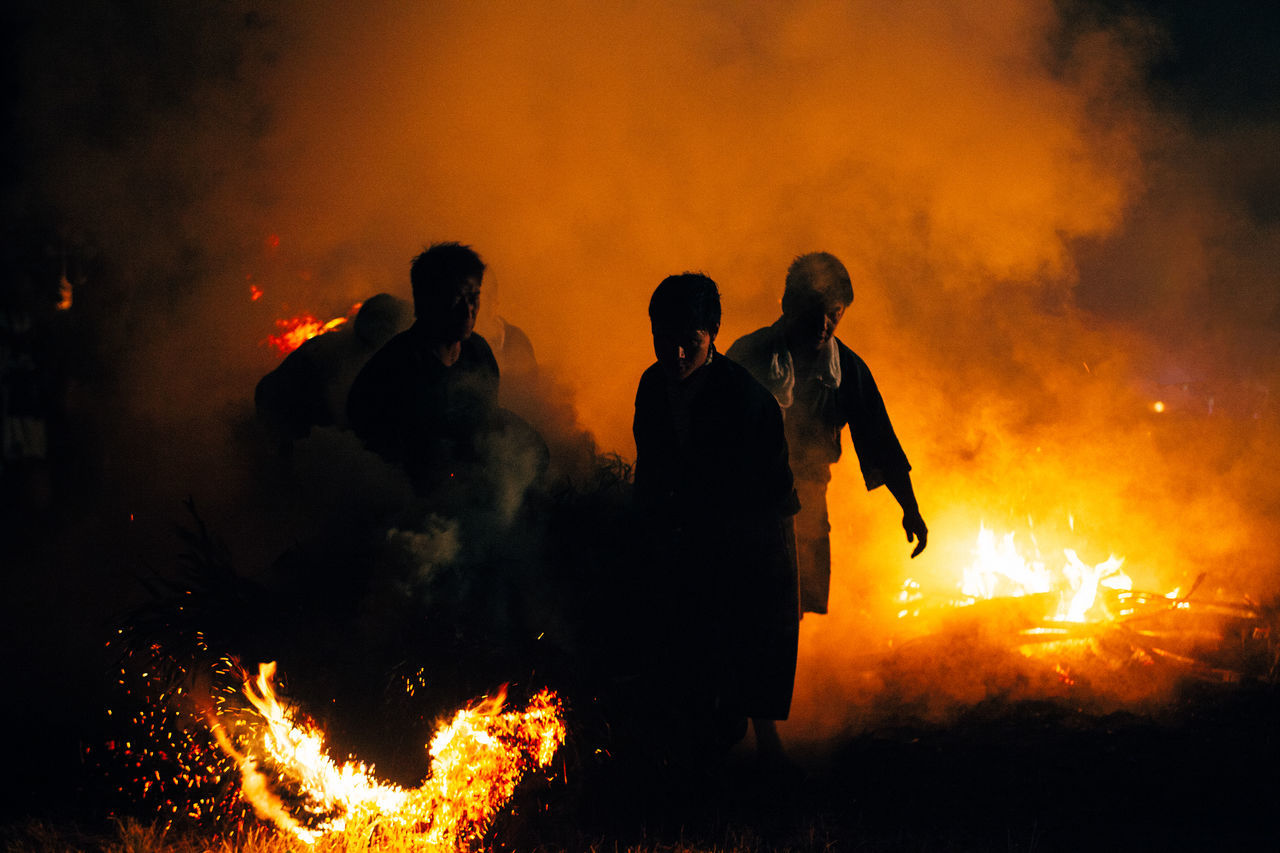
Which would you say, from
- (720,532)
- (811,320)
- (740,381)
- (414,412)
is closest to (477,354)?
(414,412)

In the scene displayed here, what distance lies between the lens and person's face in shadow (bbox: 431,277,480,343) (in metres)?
3.03

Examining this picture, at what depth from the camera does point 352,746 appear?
233cm

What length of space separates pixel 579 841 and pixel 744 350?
2030mm

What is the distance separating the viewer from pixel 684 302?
106 inches

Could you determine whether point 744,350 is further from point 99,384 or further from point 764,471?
point 99,384

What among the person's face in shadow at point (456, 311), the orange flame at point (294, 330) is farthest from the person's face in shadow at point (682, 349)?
the orange flame at point (294, 330)

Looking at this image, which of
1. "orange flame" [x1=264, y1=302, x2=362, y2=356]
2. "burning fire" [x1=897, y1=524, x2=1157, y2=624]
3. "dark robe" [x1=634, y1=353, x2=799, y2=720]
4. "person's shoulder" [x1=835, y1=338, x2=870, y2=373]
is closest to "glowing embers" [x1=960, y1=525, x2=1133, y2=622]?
"burning fire" [x1=897, y1=524, x2=1157, y2=624]

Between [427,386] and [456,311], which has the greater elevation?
[456,311]

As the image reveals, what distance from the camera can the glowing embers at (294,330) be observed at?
6277mm

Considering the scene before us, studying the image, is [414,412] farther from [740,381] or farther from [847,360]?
[847,360]

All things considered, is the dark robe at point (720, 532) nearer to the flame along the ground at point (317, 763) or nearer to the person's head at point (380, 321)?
the flame along the ground at point (317, 763)

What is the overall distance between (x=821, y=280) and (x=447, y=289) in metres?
1.57

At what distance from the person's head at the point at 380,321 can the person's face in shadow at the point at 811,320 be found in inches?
67.9

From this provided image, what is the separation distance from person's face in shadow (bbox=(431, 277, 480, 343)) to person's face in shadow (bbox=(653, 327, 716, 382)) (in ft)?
2.28
